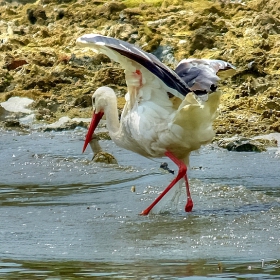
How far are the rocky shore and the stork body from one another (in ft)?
9.15

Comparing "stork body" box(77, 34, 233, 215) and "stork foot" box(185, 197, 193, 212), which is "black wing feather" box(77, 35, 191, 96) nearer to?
"stork body" box(77, 34, 233, 215)

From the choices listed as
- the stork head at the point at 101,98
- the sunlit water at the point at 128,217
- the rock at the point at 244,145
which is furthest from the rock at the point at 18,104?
the stork head at the point at 101,98

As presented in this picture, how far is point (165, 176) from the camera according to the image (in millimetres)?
9680

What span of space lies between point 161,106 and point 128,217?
1.24 metres

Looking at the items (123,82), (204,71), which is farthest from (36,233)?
(123,82)

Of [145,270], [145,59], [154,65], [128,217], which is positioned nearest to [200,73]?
[154,65]

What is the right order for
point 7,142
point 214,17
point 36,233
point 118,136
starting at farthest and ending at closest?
point 214,17, point 7,142, point 118,136, point 36,233

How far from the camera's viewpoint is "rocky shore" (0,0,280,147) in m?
12.5

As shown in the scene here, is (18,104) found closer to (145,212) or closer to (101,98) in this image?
(101,98)

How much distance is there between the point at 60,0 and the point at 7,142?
7.67 meters

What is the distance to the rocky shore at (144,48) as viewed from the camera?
12.5 meters

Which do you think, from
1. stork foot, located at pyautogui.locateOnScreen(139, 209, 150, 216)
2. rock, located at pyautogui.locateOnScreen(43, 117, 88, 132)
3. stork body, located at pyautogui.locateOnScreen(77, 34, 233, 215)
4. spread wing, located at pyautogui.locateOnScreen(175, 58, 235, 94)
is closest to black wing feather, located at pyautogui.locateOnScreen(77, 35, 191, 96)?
stork body, located at pyautogui.locateOnScreen(77, 34, 233, 215)

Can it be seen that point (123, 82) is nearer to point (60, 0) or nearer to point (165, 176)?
point (165, 176)

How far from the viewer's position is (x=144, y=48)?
48.2 feet
